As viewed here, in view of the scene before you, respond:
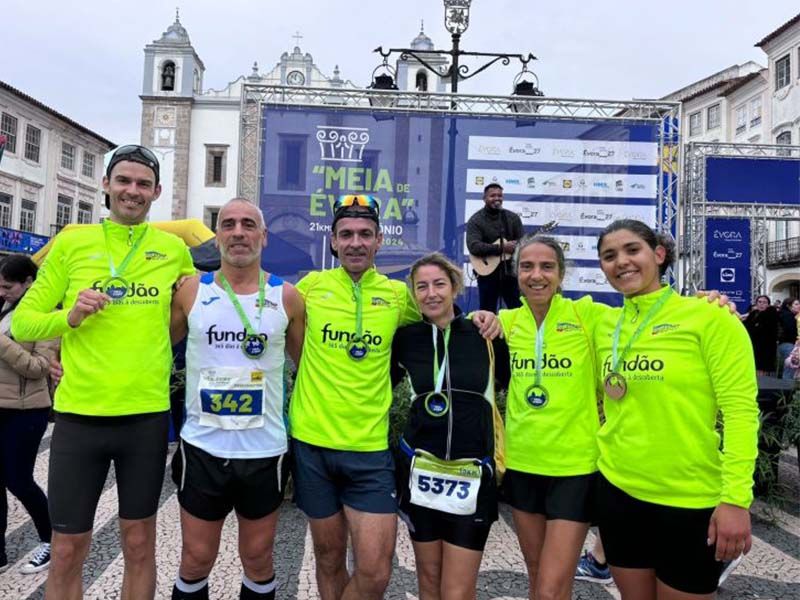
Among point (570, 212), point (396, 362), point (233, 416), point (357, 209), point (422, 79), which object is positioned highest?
point (422, 79)

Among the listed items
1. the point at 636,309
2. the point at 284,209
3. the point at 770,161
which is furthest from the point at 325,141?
the point at 770,161

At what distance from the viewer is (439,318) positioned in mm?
2537

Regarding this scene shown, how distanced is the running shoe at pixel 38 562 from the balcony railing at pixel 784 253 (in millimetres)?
32024

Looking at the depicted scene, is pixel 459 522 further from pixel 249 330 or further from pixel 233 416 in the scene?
pixel 249 330

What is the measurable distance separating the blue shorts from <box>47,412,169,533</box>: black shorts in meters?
0.63

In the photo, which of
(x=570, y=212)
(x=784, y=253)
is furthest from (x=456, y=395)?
(x=784, y=253)

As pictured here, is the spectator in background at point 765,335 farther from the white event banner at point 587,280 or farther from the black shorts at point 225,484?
the black shorts at point 225,484

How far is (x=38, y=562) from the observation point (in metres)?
3.40

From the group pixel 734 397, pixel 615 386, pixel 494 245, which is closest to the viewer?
pixel 734 397

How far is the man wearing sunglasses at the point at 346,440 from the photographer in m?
2.44

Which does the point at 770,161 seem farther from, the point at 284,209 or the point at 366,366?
the point at 366,366

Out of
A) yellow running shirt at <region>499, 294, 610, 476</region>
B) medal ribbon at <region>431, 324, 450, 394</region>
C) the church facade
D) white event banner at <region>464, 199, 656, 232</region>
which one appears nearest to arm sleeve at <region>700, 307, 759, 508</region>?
yellow running shirt at <region>499, 294, 610, 476</region>

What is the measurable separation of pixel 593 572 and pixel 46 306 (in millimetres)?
3251

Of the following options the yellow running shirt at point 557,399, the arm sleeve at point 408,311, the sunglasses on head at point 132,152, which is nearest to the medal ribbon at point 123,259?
the sunglasses on head at point 132,152
